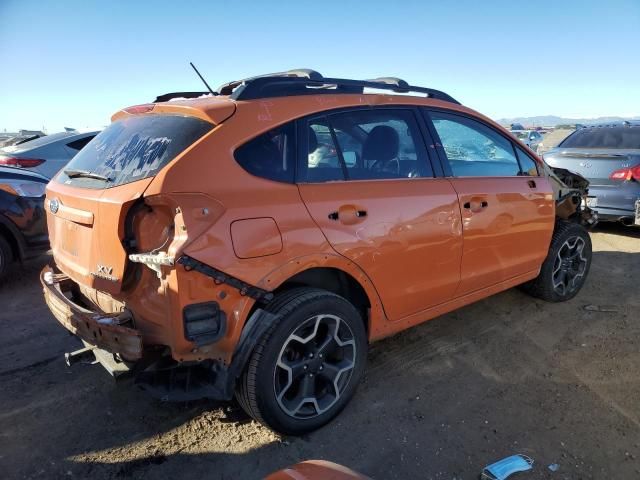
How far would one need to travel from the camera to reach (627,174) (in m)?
6.52

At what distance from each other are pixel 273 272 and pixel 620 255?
5.59 meters

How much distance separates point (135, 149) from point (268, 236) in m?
0.88

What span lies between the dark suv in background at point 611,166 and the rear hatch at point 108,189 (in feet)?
20.4

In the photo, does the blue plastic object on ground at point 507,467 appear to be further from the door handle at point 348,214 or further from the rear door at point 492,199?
the door handle at point 348,214

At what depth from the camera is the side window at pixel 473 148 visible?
10.9 ft

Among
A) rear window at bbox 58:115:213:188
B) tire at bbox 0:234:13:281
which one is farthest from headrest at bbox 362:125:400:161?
tire at bbox 0:234:13:281

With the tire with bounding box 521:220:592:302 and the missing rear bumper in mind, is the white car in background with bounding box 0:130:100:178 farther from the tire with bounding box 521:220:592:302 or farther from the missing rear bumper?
the tire with bounding box 521:220:592:302

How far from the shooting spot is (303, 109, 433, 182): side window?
2.65 metres

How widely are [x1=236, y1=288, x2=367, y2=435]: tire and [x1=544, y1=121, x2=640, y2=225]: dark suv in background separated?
5.42 m

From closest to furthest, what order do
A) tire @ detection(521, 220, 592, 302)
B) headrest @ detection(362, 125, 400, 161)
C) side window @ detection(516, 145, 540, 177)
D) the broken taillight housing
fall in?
1. headrest @ detection(362, 125, 400, 161)
2. side window @ detection(516, 145, 540, 177)
3. tire @ detection(521, 220, 592, 302)
4. the broken taillight housing

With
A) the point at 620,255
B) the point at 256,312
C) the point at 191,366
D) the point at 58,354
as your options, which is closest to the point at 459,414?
the point at 256,312

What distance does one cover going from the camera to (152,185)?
2.14 metres

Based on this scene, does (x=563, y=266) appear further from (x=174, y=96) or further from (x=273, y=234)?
(x=174, y=96)

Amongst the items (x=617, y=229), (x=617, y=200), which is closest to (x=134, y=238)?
(x=617, y=200)
